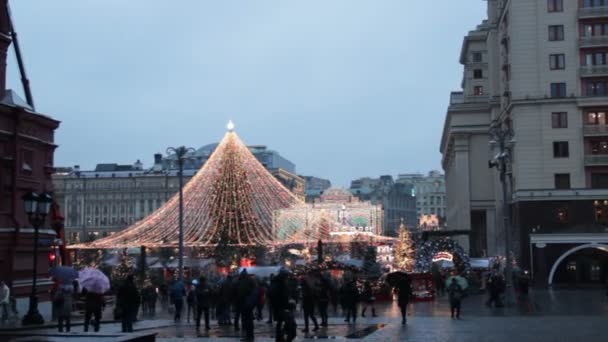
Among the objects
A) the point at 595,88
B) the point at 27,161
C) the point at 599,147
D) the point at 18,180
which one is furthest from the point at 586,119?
the point at 18,180

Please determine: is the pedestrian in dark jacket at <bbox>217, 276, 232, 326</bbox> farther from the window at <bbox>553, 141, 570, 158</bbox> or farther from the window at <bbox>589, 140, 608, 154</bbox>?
the window at <bbox>589, 140, 608, 154</bbox>

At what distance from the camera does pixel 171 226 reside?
184 ft

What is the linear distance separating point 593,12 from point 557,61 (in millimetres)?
4076

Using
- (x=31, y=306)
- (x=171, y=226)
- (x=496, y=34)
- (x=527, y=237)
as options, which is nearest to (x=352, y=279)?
(x=31, y=306)

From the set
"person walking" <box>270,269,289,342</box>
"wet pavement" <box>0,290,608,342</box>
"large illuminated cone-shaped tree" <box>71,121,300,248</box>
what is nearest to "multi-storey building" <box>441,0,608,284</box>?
Result: "large illuminated cone-shaped tree" <box>71,121,300,248</box>

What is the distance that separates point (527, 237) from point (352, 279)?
34.4m

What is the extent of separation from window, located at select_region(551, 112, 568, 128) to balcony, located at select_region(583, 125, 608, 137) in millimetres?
1449

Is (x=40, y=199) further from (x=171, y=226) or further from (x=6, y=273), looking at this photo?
(x=171, y=226)

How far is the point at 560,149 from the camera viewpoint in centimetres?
6353

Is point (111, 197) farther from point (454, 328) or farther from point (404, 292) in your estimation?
point (454, 328)

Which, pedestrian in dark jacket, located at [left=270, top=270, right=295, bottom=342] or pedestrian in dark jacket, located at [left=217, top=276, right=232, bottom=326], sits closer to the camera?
pedestrian in dark jacket, located at [left=270, top=270, right=295, bottom=342]

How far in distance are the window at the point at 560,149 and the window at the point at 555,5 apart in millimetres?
9296

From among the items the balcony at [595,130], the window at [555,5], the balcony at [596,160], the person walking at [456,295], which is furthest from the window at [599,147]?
the person walking at [456,295]

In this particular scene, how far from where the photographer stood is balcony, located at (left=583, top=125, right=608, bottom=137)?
206 ft
